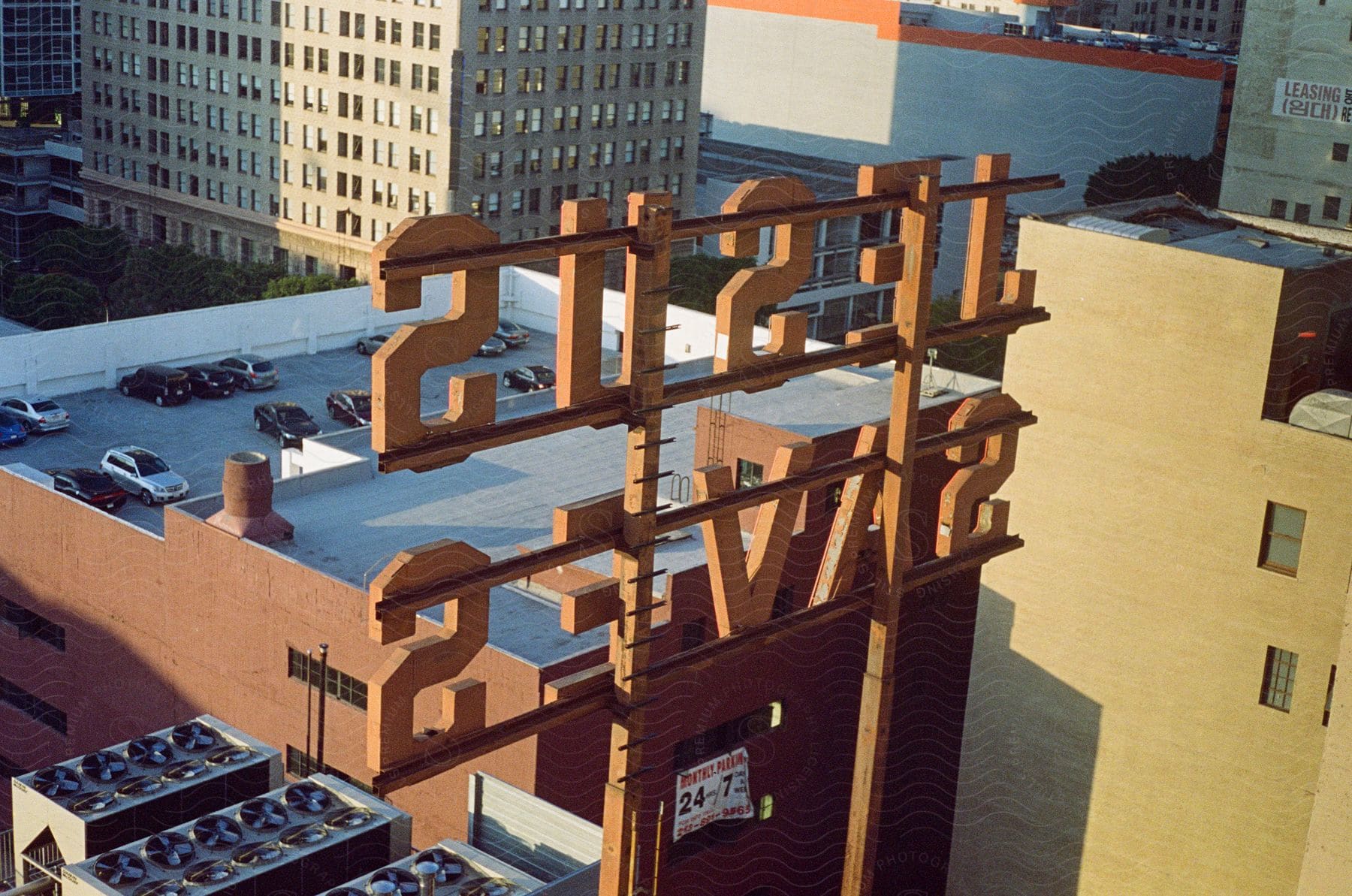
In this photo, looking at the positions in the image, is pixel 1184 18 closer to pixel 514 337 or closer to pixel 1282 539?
pixel 514 337

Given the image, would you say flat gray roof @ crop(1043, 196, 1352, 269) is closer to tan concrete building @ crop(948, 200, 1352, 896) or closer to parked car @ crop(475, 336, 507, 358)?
tan concrete building @ crop(948, 200, 1352, 896)

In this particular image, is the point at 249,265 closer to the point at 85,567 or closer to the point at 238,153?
the point at 238,153

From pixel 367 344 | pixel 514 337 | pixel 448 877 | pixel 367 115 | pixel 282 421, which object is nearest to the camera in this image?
pixel 448 877

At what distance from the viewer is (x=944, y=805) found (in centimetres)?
2036

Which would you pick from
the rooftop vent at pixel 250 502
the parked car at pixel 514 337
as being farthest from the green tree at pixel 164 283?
the rooftop vent at pixel 250 502

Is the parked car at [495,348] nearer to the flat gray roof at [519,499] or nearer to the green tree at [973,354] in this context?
the flat gray roof at [519,499]

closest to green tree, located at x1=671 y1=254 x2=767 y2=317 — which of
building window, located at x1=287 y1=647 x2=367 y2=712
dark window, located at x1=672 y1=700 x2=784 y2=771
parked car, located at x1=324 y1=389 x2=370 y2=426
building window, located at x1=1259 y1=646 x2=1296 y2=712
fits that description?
parked car, located at x1=324 y1=389 x2=370 y2=426

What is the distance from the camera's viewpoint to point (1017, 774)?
17.6 metres

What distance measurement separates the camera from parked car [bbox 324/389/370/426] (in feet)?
89.9

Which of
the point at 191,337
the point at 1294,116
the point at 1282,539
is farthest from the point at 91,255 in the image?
the point at 1282,539

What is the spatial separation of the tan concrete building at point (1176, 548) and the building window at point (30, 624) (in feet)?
35.7

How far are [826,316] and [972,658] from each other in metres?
33.9

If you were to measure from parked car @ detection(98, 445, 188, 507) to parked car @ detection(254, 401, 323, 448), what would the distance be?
1.81 meters

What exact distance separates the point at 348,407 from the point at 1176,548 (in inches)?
622
